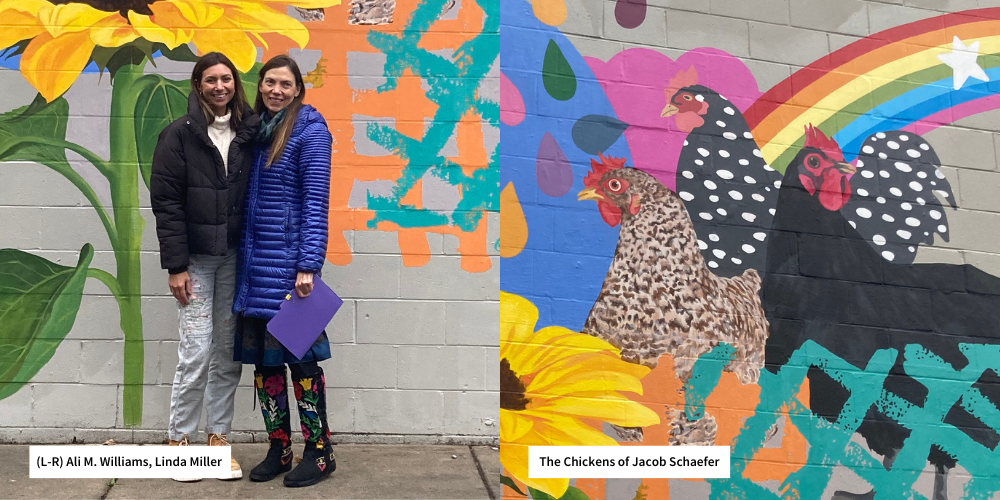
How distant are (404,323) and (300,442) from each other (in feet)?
2.54

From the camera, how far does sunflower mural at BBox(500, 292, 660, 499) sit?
130 inches

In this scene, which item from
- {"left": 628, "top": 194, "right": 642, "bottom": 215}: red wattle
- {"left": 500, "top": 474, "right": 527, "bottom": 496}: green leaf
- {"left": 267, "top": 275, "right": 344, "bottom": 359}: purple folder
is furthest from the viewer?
{"left": 628, "top": 194, "right": 642, "bottom": 215}: red wattle

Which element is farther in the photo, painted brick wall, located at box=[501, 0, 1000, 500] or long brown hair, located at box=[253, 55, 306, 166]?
painted brick wall, located at box=[501, 0, 1000, 500]

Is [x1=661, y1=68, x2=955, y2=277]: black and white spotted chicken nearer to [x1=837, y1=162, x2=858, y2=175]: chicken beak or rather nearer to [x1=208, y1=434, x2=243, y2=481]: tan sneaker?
[x1=837, y1=162, x2=858, y2=175]: chicken beak

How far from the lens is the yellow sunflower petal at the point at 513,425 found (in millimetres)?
3312

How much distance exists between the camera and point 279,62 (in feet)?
8.93

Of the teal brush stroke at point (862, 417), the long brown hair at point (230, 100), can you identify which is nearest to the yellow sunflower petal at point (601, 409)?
the teal brush stroke at point (862, 417)

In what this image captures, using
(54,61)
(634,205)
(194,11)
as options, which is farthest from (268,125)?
(634,205)

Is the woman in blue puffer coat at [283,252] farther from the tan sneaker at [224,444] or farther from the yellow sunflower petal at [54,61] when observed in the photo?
the yellow sunflower petal at [54,61]

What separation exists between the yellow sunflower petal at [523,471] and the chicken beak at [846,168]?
2202 millimetres

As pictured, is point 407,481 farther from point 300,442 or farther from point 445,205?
point 445,205

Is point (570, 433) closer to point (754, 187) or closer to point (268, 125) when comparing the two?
point (754, 187)

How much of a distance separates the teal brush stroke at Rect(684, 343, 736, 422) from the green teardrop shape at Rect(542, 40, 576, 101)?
4.92 feet
